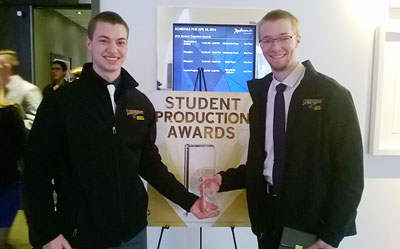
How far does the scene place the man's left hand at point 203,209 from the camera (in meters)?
2.12

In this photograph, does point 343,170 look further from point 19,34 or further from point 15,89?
point 19,34

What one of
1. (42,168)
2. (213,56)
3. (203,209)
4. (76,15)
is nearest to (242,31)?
(213,56)

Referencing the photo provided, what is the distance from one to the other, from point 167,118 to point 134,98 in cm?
45

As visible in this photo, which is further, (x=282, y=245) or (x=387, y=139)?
(x=387, y=139)

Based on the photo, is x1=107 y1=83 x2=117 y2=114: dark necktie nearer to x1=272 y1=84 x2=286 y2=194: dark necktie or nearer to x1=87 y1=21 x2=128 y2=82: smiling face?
x1=87 y1=21 x2=128 y2=82: smiling face

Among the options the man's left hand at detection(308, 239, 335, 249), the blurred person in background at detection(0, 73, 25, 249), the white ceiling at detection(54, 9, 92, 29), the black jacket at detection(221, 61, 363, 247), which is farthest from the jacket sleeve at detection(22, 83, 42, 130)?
the white ceiling at detection(54, 9, 92, 29)

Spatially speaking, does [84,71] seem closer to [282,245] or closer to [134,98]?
[134,98]

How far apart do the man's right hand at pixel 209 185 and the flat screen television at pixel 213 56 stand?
23.9 inches

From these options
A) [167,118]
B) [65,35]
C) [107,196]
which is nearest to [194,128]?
[167,118]

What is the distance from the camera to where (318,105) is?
1655 millimetres

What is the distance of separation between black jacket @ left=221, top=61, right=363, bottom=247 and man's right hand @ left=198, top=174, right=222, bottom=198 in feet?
1.80

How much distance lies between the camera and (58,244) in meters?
1.56

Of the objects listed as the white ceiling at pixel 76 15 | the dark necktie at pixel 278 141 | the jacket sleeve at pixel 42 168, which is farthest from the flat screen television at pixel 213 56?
the white ceiling at pixel 76 15

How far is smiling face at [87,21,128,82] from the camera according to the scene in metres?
1.66
